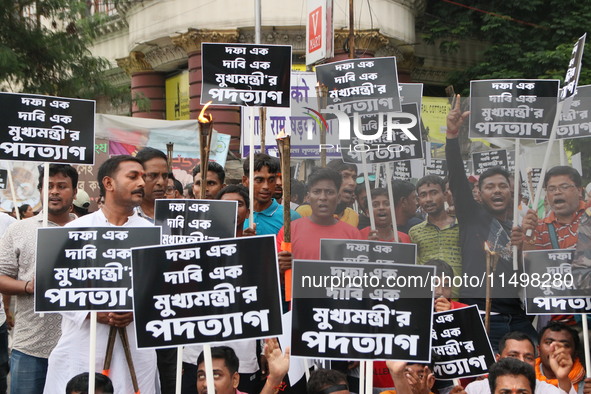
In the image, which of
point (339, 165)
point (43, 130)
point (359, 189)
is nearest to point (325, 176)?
point (339, 165)

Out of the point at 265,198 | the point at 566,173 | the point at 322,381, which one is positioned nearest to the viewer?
the point at 322,381

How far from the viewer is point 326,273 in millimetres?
5164

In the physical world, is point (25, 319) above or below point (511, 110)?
below

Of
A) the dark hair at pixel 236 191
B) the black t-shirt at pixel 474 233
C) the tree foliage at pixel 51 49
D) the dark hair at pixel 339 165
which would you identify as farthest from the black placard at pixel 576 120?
the tree foliage at pixel 51 49

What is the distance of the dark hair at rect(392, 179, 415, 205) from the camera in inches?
234

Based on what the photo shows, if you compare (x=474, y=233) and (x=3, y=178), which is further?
(x=3, y=178)

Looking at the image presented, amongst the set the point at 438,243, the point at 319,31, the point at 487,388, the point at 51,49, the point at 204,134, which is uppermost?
the point at 319,31

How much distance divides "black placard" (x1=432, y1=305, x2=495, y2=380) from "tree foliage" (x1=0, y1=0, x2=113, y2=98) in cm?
810

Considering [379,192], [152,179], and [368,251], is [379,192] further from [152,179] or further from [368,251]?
[152,179]

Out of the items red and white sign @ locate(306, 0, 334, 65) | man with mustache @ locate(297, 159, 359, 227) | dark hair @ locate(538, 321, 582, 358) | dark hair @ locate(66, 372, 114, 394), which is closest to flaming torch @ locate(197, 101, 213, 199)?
man with mustache @ locate(297, 159, 359, 227)

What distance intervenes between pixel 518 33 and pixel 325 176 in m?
12.4

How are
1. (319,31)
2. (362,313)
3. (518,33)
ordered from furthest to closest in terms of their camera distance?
(518,33)
(319,31)
(362,313)

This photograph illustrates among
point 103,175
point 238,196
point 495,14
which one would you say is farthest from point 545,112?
point 495,14

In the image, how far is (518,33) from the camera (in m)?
17.2
